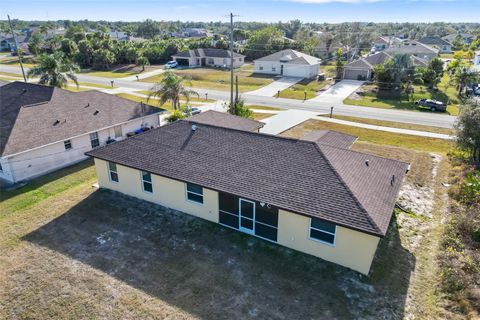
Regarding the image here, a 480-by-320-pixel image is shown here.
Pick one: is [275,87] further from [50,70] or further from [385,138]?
[50,70]

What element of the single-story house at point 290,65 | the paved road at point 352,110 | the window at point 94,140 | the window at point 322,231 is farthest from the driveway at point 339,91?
the window at point 322,231

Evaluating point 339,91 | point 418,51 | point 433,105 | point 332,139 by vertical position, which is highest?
point 418,51

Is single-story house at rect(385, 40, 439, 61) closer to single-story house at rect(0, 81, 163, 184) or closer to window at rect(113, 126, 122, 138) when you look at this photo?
single-story house at rect(0, 81, 163, 184)

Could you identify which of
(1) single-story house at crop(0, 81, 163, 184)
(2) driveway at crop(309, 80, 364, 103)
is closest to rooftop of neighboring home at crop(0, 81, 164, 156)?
(1) single-story house at crop(0, 81, 163, 184)

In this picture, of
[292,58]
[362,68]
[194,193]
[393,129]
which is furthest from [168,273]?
[292,58]

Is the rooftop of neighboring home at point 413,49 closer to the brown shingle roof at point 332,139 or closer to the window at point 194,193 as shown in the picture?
the brown shingle roof at point 332,139

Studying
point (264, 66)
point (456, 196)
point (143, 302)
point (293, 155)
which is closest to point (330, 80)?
point (264, 66)

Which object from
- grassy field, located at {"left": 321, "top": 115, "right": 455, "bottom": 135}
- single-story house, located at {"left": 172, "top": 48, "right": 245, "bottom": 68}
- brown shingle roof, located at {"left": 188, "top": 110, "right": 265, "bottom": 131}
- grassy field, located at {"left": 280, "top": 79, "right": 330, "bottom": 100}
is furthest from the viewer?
single-story house, located at {"left": 172, "top": 48, "right": 245, "bottom": 68}
